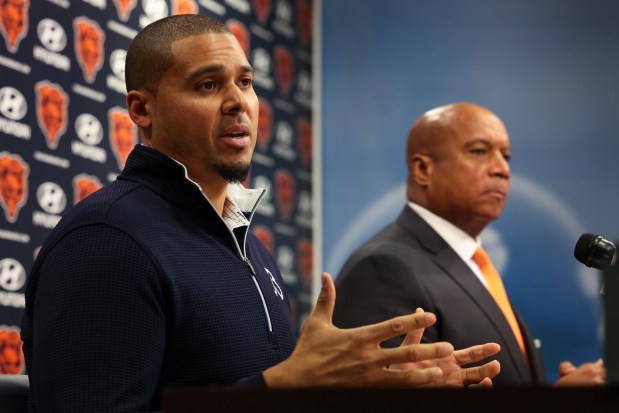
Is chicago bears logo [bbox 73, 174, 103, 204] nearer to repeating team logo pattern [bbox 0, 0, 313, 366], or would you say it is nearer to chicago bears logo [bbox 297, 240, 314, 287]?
repeating team logo pattern [bbox 0, 0, 313, 366]

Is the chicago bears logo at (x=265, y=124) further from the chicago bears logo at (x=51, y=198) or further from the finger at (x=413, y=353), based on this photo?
the finger at (x=413, y=353)

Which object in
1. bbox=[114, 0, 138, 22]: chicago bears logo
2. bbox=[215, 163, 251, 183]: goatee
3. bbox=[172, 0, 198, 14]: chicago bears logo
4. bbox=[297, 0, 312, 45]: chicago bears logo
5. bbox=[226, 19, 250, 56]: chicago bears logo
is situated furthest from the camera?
bbox=[297, 0, 312, 45]: chicago bears logo

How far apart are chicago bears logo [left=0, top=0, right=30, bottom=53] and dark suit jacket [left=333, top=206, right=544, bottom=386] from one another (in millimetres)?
1433

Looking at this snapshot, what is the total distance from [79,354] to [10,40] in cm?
197

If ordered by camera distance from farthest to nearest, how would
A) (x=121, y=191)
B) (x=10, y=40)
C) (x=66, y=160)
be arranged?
(x=66, y=160) → (x=10, y=40) → (x=121, y=191)

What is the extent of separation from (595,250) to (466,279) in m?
1.35

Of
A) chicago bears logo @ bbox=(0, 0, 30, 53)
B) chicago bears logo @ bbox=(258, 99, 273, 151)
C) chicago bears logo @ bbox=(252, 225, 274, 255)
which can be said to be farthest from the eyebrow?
chicago bears logo @ bbox=(258, 99, 273, 151)

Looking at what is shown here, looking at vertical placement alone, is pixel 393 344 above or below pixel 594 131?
below

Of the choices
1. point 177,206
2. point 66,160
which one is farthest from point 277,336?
point 66,160

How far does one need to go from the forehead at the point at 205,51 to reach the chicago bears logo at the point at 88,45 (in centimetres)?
159

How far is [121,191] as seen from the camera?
2.06 m

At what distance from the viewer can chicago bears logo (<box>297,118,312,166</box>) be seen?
5461 millimetres

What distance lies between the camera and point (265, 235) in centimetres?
495

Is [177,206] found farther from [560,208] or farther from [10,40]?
[560,208]
